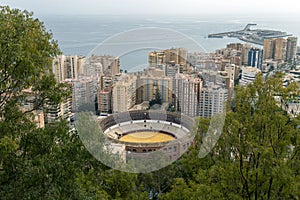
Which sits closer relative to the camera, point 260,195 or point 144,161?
point 260,195

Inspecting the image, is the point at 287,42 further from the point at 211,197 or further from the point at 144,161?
the point at 211,197

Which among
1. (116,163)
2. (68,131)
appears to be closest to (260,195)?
(68,131)

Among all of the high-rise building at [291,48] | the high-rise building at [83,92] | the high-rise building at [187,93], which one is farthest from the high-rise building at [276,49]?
the high-rise building at [83,92]

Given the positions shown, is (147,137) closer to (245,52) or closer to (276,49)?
(245,52)

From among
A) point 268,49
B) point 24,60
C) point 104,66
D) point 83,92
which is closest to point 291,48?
point 268,49

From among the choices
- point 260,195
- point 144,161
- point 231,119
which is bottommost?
point 144,161

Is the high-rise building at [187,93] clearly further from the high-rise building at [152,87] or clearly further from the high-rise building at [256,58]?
the high-rise building at [256,58]
